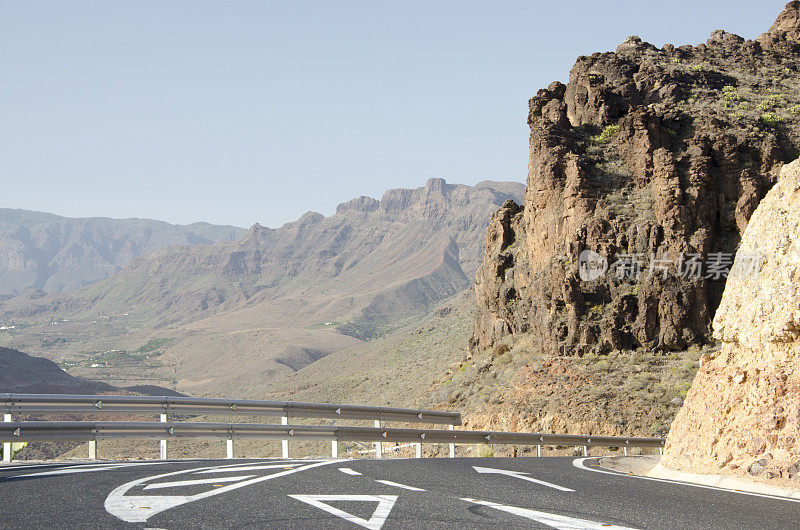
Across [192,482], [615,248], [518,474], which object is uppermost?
[615,248]

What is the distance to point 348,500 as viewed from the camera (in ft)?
26.7

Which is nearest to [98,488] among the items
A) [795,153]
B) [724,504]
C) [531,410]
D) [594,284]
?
[724,504]

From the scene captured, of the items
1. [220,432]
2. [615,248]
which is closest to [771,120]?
[615,248]

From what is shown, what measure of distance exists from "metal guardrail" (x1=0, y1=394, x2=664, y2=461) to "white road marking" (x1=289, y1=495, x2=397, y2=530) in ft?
18.1

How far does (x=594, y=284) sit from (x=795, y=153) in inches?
514

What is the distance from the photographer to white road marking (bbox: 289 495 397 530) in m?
6.88

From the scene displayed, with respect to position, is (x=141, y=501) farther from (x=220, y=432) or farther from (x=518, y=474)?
(x=220, y=432)

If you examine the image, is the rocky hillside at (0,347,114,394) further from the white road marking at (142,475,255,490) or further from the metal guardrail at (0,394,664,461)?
the white road marking at (142,475,255,490)

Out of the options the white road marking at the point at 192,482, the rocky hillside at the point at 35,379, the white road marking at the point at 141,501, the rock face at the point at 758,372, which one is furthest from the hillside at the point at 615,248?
the rocky hillside at the point at 35,379

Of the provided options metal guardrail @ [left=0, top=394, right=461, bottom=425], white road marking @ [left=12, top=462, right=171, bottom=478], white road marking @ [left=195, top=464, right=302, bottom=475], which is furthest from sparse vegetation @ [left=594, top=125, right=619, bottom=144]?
white road marking @ [left=12, top=462, right=171, bottom=478]

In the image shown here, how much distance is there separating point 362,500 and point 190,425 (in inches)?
268

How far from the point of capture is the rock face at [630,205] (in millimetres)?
37469

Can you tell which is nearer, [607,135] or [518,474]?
[518,474]

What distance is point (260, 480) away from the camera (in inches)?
373
